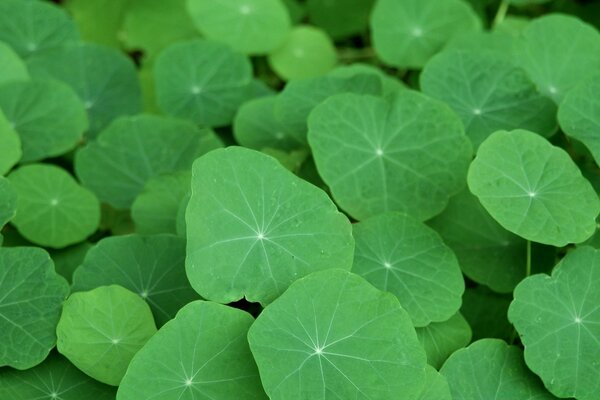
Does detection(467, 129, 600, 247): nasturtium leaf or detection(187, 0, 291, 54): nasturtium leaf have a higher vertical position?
detection(467, 129, 600, 247): nasturtium leaf

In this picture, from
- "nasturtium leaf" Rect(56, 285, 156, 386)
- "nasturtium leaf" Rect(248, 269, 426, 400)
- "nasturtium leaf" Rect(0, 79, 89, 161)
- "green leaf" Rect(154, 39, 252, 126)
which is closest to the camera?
"nasturtium leaf" Rect(248, 269, 426, 400)

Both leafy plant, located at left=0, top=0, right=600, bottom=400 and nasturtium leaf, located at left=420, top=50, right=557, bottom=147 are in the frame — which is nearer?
leafy plant, located at left=0, top=0, right=600, bottom=400

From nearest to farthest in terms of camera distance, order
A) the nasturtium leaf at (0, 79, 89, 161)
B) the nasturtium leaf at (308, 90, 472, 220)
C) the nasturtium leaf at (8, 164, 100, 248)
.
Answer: the nasturtium leaf at (308, 90, 472, 220)
the nasturtium leaf at (8, 164, 100, 248)
the nasturtium leaf at (0, 79, 89, 161)

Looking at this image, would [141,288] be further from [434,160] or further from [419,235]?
[434,160]

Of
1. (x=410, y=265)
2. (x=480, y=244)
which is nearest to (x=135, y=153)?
(x=410, y=265)

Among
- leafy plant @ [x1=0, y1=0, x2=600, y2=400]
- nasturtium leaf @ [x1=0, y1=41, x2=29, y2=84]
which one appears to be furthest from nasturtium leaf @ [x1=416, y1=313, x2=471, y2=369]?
nasturtium leaf @ [x1=0, y1=41, x2=29, y2=84]

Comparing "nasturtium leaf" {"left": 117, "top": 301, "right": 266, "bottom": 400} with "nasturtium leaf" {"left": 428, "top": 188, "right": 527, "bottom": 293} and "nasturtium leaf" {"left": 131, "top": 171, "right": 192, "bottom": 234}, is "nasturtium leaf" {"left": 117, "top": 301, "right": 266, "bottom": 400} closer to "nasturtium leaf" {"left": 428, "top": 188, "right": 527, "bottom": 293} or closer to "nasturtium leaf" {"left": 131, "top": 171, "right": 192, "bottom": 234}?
"nasturtium leaf" {"left": 131, "top": 171, "right": 192, "bottom": 234}

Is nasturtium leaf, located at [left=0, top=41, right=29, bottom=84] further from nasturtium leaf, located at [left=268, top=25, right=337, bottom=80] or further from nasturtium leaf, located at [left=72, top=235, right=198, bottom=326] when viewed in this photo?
nasturtium leaf, located at [left=268, top=25, right=337, bottom=80]

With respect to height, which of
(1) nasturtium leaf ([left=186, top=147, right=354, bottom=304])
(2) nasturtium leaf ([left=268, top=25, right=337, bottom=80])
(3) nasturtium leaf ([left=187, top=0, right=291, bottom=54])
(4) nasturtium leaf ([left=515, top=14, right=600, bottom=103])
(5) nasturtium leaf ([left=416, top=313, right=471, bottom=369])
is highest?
(4) nasturtium leaf ([left=515, top=14, right=600, bottom=103])

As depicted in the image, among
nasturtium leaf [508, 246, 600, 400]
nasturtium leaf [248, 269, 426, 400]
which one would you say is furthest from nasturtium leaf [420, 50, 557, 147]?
nasturtium leaf [248, 269, 426, 400]
